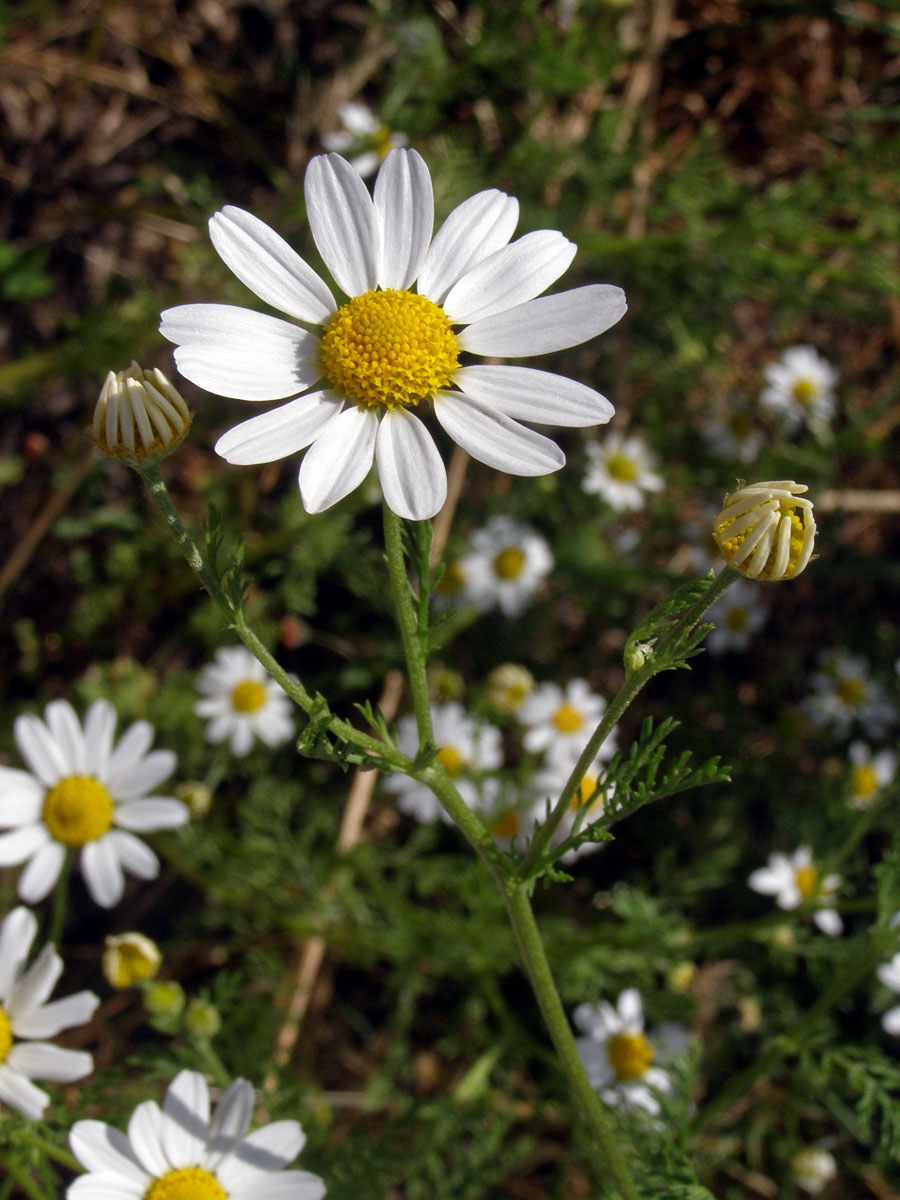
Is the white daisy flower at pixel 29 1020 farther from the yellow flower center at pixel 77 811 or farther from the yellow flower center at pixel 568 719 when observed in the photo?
the yellow flower center at pixel 568 719

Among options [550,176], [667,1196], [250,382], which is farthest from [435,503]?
[550,176]

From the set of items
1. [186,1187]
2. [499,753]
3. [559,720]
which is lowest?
[186,1187]

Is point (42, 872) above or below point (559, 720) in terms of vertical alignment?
below

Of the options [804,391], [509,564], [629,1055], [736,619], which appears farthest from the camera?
[804,391]

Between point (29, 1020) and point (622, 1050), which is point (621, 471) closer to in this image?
point (622, 1050)

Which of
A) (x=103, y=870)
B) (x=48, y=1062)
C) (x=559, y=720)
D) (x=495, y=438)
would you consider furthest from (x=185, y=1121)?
(x=559, y=720)

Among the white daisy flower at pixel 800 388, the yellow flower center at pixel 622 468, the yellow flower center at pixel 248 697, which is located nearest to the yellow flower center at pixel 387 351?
the yellow flower center at pixel 248 697

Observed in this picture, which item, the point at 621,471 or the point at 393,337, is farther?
the point at 621,471
